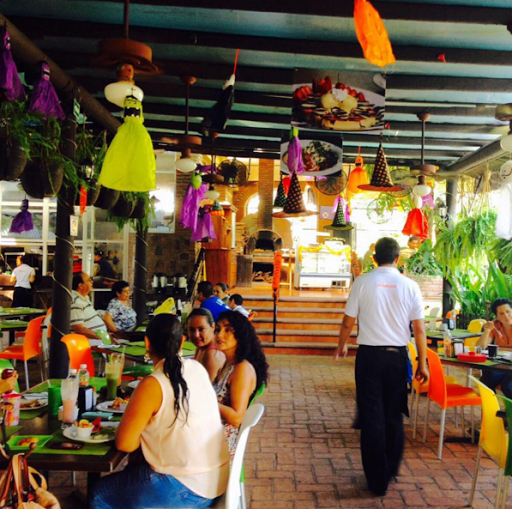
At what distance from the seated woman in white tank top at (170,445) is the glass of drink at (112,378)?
2.48 ft

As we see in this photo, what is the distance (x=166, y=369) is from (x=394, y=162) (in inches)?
294

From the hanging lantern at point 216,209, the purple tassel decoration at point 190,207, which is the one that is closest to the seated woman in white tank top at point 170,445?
the purple tassel decoration at point 190,207

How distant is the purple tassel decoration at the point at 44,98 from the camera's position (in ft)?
12.3

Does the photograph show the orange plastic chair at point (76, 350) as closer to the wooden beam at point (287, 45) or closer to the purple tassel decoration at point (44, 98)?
the purple tassel decoration at point (44, 98)

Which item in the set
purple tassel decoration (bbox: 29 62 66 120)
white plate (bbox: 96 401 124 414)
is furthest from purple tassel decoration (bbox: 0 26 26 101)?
white plate (bbox: 96 401 124 414)

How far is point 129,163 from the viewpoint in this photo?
282cm

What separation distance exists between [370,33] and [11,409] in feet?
8.60

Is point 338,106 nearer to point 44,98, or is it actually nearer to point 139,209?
point 44,98

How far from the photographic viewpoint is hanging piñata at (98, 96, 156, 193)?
2818 millimetres

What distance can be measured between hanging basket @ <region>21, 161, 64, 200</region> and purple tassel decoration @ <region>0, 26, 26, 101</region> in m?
0.78

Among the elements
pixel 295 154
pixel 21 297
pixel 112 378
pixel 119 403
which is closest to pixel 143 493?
pixel 119 403

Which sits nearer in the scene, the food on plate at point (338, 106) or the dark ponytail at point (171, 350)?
the dark ponytail at point (171, 350)

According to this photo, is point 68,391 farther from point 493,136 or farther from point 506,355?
point 493,136

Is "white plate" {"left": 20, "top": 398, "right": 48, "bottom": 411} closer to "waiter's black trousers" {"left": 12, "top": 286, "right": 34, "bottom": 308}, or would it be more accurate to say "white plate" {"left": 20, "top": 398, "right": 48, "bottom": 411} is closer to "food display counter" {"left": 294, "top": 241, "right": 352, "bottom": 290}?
"waiter's black trousers" {"left": 12, "top": 286, "right": 34, "bottom": 308}
